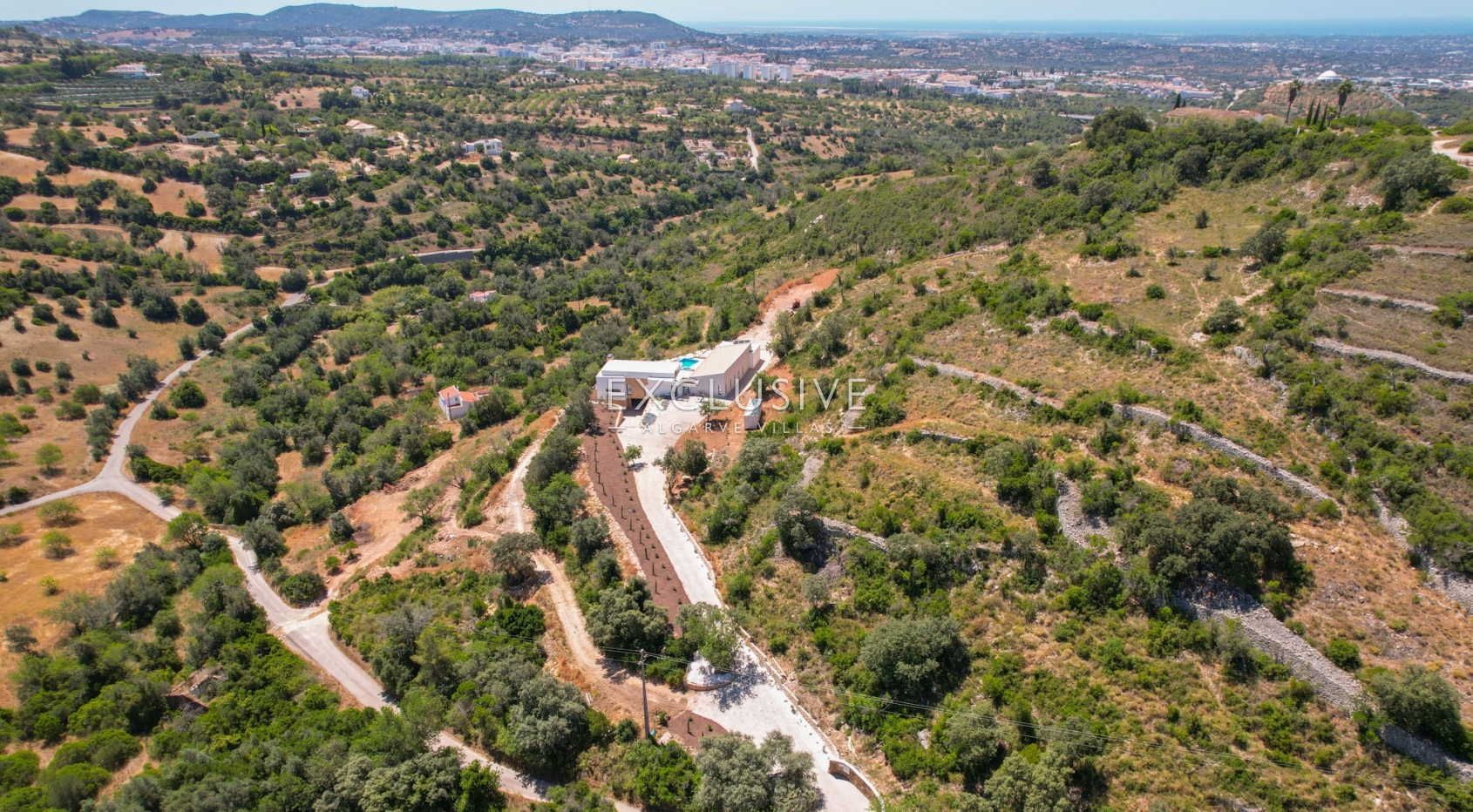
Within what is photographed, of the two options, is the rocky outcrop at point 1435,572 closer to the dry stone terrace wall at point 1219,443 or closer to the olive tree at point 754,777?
the dry stone terrace wall at point 1219,443

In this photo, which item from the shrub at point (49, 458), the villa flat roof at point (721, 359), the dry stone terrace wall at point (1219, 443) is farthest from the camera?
the shrub at point (49, 458)

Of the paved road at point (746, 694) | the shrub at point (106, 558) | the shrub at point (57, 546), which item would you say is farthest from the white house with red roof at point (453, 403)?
the shrub at point (57, 546)

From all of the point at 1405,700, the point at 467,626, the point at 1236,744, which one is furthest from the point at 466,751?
the point at 1405,700

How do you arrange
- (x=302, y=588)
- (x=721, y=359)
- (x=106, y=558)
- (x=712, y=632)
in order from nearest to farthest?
1. (x=712, y=632)
2. (x=302, y=588)
3. (x=106, y=558)
4. (x=721, y=359)

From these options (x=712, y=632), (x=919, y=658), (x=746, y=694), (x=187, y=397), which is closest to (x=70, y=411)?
(x=187, y=397)

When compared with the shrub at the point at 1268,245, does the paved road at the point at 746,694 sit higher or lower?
lower

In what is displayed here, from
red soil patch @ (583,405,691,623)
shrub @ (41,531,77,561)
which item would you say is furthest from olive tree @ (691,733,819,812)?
shrub @ (41,531,77,561)

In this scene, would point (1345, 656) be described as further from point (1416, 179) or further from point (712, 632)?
point (1416, 179)
